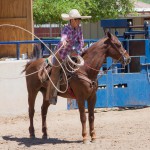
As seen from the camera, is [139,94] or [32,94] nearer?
[32,94]

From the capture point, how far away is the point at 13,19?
643 inches

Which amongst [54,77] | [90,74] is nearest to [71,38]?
[90,74]

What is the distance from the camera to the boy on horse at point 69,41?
1036 cm

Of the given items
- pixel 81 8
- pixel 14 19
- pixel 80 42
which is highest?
pixel 81 8

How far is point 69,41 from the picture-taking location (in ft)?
34.2

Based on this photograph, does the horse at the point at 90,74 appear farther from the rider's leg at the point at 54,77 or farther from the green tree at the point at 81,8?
the green tree at the point at 81,8

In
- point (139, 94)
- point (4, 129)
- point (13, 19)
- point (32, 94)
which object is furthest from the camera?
point (13, 19)

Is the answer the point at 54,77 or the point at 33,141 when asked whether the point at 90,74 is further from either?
the point at 33,141

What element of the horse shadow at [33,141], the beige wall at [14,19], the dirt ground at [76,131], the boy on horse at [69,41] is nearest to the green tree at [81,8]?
the beige wall at [14,19]

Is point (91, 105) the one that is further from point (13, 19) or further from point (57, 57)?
point (13, 19)

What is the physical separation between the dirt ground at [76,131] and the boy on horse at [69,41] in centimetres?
95

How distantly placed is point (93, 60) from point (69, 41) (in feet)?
1.79

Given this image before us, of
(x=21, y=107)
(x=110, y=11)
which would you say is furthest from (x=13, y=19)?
(x=110, y=11)

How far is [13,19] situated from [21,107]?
323cm
